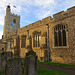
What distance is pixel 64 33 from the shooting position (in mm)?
9430

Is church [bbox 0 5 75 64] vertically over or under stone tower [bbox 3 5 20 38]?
under

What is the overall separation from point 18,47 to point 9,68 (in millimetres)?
14536

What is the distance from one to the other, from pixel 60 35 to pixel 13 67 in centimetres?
808

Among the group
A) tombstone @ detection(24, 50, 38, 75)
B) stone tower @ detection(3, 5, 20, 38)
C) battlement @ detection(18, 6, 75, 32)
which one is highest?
stone tower @ detection(3, 5, 20, 38)

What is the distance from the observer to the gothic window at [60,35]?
938cm


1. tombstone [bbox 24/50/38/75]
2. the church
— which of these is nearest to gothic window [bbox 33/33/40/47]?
the church

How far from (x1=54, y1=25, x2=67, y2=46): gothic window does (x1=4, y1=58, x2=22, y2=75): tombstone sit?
7352 mm

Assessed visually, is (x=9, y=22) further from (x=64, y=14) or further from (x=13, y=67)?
(x=13, y=67)

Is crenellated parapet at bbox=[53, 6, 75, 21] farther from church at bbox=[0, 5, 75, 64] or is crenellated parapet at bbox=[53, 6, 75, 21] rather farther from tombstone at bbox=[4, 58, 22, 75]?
tombstone at bbox=[4, 58, 22, 75]

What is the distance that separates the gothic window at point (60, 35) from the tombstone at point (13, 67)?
24.1ft

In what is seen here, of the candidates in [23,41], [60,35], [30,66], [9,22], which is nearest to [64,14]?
[60,35]

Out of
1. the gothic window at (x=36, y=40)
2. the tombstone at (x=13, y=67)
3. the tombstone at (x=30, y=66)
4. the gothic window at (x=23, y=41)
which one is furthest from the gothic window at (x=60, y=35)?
the gothic window at (x=23, y=41)

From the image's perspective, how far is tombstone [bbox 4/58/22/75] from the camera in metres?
2.90

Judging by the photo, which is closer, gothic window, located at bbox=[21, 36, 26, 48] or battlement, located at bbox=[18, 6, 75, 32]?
battlement, located at bbox=[18, 6, 75, 32]
